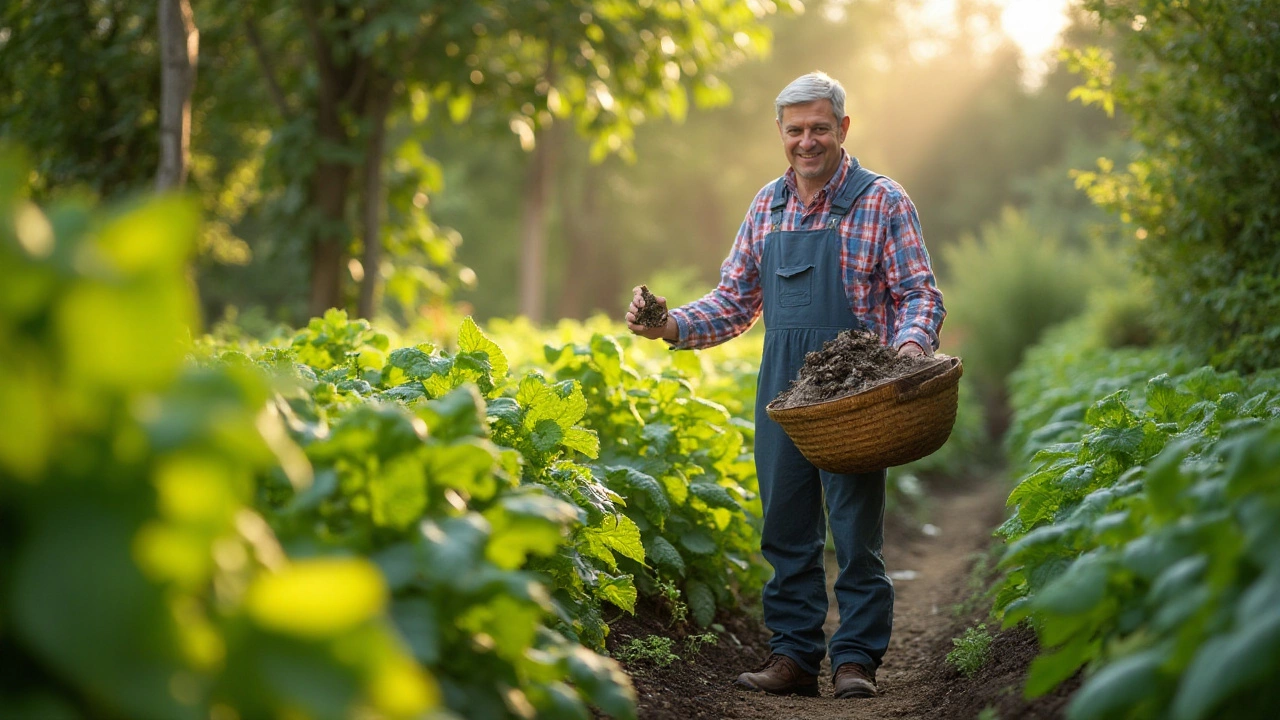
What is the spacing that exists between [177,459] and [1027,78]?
53423 millimetres

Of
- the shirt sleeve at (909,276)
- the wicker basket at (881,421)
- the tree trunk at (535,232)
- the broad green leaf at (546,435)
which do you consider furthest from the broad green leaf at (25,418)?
the tree trunk at (535,232)

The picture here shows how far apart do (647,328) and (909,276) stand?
99 cm

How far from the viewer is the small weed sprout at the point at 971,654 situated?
3.92 m

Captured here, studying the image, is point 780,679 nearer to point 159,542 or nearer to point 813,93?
point 813,93

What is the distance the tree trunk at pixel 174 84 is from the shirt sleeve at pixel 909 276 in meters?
4.27

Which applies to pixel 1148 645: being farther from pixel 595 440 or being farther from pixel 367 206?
pixel 367 206

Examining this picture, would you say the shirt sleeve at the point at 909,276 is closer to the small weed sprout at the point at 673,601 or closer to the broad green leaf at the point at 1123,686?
the small weed sprout at the point at 673,601

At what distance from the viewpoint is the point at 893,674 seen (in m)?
4.71

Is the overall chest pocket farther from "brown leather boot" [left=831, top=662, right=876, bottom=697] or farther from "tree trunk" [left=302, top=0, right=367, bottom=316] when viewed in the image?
"tree trunk" [left=302, top=0, right=367, bottom=316]

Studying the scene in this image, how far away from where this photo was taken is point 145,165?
1031cm

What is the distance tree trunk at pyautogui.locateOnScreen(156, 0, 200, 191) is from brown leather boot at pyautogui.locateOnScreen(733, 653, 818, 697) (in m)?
4.36

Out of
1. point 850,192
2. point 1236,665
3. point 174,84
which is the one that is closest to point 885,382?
point 850,192

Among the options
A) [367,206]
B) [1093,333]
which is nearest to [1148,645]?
[367,206]

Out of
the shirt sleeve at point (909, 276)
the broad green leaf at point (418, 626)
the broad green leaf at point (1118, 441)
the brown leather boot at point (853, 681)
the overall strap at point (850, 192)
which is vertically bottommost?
the brown leather boot at point (853, 681)
